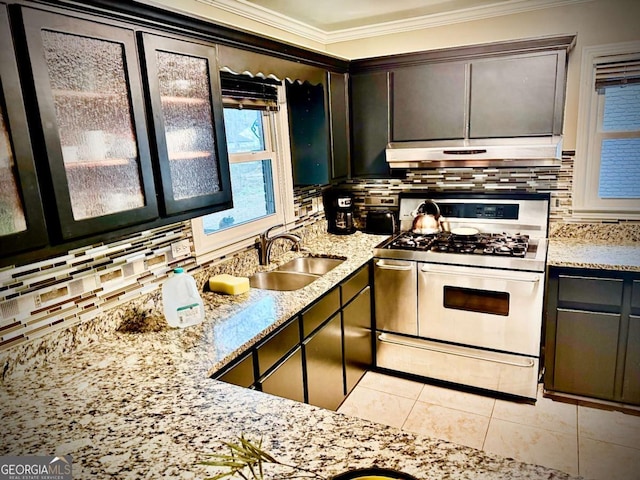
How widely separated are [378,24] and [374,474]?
3242 millimetres

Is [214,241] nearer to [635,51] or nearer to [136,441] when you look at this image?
[136,441]

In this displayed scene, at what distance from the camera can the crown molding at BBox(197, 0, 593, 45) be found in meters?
2.71

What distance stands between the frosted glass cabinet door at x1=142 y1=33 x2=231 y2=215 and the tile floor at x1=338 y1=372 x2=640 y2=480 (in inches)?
65.4

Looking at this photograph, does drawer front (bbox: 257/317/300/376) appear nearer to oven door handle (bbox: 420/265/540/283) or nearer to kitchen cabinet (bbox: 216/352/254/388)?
kitchen cabinet (bbox: 216/352/254/388)

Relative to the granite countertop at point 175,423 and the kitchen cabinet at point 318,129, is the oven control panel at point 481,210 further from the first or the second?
the granite countertop at point 175,423

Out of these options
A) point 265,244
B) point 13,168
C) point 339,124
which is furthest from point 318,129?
point 13,168

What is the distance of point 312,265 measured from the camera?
2.96 metres

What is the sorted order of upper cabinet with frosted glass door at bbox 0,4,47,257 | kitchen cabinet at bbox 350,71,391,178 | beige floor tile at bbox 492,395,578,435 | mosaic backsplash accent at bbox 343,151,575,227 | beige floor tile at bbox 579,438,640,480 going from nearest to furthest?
upper cabinet with frosted glass door at bbox 0,4,47,257 → beige floor tile at bbox 579,438,640,480 → beige floor tile at bbox 492,395,578,435 → mosaic backsplash accent at bbox 343,151,575,227 → kitchen cabinet at bbox 350,71,391,178

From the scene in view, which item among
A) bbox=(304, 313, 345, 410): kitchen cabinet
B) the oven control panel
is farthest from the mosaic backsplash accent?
bbox=(304, 313, 345, 410): kitchen cabinet

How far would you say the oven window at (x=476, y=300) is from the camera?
8.80 ft

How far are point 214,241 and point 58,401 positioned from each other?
1276 mm

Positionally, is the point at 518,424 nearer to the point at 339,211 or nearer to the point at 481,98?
the point at 339,211

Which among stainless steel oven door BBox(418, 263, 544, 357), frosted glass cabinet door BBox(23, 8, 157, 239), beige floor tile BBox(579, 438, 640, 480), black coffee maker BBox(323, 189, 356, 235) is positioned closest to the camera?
frosted glass cabinet door BBox(23, 8, 157, 239)

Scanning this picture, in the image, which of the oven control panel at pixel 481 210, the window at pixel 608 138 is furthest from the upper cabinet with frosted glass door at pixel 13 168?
the window at pixel 608 138
